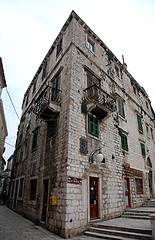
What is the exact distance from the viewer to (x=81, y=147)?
7863mm

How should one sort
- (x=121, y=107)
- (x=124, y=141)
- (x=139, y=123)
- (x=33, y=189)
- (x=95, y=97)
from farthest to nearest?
(x=139, y=123), (x=121, y=107), (x=124, y=141), (x=33, y=189), (x=95, y=97)

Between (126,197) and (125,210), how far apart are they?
1000 millimetres

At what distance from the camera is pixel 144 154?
14.1 meters

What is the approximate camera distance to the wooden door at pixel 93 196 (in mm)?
7565

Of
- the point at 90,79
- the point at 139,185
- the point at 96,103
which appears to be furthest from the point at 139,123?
the point at 96,103

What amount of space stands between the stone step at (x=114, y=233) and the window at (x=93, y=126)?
436cm

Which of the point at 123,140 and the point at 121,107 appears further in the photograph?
the point at 121,107

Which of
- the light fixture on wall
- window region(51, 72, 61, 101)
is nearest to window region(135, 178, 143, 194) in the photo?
the light fixture on wall

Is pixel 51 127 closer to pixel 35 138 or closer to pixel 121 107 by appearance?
pixel 35 138

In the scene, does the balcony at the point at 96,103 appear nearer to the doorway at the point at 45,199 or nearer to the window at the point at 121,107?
the window at the point at 121,107

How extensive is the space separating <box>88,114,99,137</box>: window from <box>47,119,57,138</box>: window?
6.27 feet

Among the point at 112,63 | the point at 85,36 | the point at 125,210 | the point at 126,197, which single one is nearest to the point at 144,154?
the point at 126,197

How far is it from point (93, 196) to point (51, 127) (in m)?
4.28

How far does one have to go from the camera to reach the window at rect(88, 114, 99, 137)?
8922mm
